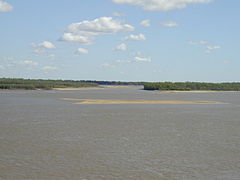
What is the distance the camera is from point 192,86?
97.6 meters

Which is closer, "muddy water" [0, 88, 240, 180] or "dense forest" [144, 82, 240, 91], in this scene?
"muddy water" [0, 88, 240, 180]

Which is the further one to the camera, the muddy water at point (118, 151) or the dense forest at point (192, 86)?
the dense forest at point (192, 86)

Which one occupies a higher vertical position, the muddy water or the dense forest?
the dense forest

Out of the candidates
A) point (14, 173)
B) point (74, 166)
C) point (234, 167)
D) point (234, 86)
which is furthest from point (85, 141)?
point (234, 86)

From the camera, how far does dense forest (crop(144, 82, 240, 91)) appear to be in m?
94.2

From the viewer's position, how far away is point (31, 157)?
12086mm

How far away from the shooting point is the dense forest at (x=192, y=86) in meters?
94.2

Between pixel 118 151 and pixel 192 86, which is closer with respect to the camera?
pixel 118 151

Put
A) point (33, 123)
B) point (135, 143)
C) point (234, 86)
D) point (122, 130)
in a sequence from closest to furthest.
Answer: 1. point (135, 143)
2. point (122, 130)
3. point (33, 123)
4. point (234, 86)

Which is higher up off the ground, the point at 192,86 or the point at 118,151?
the point at 192,86

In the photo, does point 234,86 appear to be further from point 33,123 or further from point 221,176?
point 221,176

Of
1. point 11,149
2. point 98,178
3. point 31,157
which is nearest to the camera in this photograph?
point 98,178

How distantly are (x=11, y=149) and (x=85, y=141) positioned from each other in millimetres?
3024

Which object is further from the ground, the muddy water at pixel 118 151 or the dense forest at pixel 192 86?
the dense forest at pixel 192 86
